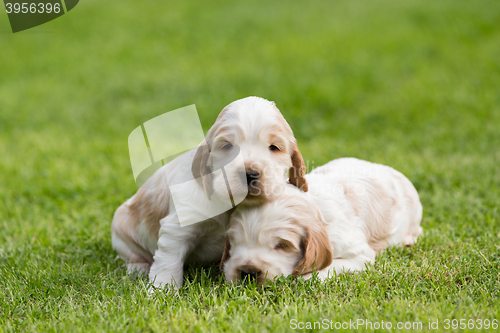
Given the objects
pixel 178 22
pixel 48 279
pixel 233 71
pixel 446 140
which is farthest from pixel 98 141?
pixel 178 22

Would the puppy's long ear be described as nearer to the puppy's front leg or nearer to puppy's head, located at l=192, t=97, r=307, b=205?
puppy's head, located at l=192, t=97, r=307, b=205

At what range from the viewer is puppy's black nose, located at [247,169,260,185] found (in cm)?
301

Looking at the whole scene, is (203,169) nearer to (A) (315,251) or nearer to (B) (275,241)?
(B) (275,241)

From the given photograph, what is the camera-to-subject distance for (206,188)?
3.34m

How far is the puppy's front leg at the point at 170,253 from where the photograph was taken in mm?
3506

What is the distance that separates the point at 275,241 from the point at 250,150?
0.64 m

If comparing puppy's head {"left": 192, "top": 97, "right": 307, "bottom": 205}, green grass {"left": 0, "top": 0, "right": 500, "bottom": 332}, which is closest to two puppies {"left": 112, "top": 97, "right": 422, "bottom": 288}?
puppy's head {"left": 192, "top": 97, "right": 307, "bottom": 205}

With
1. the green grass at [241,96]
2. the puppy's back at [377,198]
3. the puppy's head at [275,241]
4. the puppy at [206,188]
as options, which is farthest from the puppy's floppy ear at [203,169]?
the puppy's back at [377,198]

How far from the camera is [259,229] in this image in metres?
3.27

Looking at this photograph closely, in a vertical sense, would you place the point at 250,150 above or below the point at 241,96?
above

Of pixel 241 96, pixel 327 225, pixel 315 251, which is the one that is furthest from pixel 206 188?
pixel 241 96

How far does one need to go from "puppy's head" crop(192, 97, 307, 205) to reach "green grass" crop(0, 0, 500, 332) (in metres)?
0.70

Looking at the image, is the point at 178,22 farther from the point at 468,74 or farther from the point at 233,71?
the point at 468,74

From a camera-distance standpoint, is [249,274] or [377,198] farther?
[377,198]
